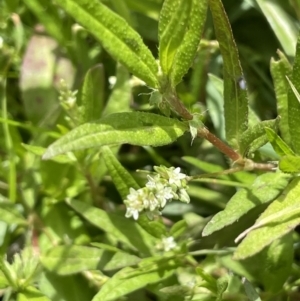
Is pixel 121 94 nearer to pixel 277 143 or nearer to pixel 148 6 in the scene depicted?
pixel 148 6

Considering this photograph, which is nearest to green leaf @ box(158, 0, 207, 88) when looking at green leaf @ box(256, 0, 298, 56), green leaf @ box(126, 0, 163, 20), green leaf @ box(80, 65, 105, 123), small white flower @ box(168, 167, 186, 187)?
small white flower @ box(168, 167, 186, 187)

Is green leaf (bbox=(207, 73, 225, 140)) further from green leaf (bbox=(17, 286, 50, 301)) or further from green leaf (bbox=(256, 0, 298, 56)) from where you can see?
green leaf (bbox=(17, 286, 50, 301))

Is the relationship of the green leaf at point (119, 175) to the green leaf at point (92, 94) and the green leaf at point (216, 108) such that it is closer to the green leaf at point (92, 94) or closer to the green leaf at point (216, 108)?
the green leaf at point (92, 94)

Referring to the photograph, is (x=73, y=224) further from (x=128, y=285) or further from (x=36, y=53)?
(x=36, y=53)

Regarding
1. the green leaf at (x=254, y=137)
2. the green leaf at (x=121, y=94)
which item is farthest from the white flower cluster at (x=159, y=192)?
the green leaf at (x=121, y=94)

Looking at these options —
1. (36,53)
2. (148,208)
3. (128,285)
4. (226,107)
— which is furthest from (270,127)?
(36,53)

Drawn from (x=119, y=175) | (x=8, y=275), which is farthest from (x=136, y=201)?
(x=8, y=275)

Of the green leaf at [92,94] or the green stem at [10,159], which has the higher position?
the green leaf at [92,94]
